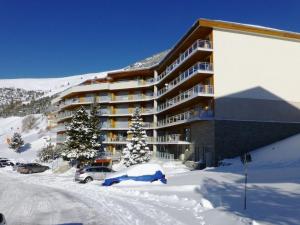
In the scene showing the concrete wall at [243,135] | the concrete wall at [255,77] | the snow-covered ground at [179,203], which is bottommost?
the snow-covered ground at [179,203]

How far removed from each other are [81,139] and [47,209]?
37.0 m

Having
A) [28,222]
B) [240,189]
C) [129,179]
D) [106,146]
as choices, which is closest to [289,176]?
[240,189]

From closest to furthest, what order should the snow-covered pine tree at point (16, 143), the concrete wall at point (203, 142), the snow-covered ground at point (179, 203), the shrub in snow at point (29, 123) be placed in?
the snow-covered ground at point (179, 203), the concrete wall at point (203, 142), the snow-covered pine tree at point (16, 143), the shrub in snow at point (29, 123)

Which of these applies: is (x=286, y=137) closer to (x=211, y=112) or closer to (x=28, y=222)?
(x=211, y=112)

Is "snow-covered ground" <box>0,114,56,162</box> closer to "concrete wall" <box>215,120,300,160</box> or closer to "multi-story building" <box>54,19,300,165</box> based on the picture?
"multi-story building" <box>54,19,300,165</box>

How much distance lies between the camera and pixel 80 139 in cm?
5362

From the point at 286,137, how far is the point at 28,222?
34.5 m

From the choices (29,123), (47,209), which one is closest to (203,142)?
(47,209)

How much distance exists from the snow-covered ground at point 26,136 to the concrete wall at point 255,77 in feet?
175

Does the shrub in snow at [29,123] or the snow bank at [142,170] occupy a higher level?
the shrub in snow at [29,123]

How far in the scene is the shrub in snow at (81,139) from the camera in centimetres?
5309

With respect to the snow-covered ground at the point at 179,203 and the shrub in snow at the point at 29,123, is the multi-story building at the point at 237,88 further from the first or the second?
the shrub in snow at the point at 29,123

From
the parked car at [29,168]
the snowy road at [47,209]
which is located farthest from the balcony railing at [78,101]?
the snowy road at [47,209]

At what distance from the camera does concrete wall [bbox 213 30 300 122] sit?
1606 inches
